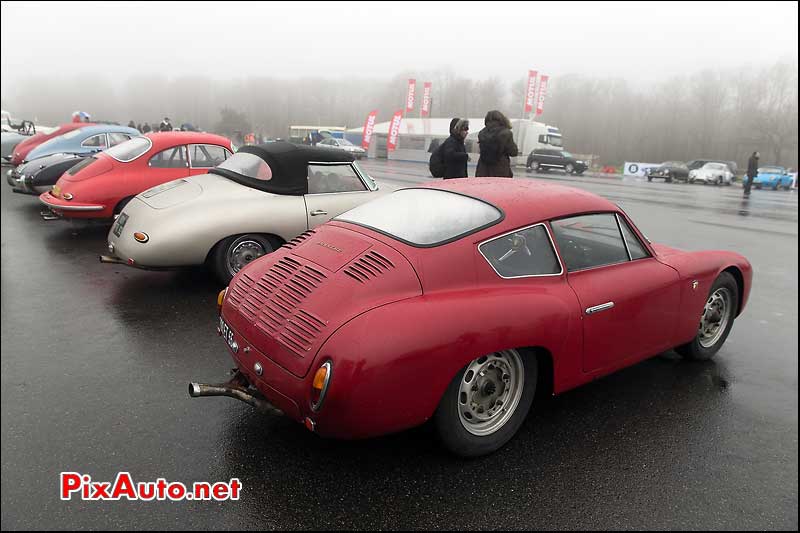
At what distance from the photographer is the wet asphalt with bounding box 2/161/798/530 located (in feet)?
7.68

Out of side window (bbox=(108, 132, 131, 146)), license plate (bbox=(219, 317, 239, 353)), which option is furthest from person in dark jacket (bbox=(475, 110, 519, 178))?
side window (bbox=(108, 132, 131, 146))

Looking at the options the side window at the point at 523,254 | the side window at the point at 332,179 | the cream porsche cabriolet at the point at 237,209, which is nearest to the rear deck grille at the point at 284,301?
the side window at the point at 523,254

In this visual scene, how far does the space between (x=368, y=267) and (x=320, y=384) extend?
682mm

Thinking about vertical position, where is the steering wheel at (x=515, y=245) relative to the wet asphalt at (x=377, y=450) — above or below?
above

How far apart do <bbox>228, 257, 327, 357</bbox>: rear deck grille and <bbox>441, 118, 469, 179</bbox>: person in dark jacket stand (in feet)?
15.1

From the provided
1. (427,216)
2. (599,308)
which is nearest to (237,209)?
(427,216)

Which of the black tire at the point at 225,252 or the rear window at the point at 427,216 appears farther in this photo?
the black tire at the point at 225,252

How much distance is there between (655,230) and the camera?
1086 cm

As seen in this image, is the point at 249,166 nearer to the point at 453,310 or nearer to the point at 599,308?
the point at 453,310

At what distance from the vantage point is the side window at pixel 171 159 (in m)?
7.48

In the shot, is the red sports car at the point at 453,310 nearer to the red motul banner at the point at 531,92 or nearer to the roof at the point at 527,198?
the roof at the point at 527,198

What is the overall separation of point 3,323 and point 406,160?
133 ft

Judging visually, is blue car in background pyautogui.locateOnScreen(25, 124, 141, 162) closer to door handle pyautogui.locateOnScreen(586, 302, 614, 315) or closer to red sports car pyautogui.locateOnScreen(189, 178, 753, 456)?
red sports car pyautogui.locateOnScreen(189, 178, 753, 456)

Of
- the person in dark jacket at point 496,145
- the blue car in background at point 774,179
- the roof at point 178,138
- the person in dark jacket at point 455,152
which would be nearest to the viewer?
the person in dark jacket at point 496,145
